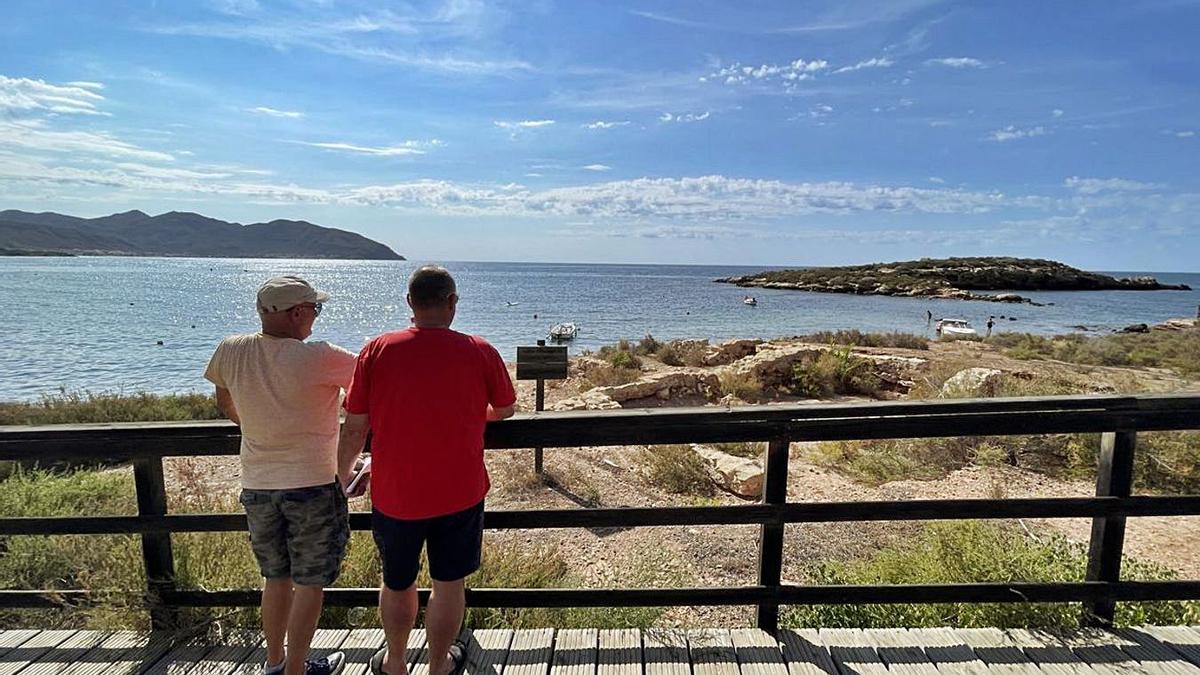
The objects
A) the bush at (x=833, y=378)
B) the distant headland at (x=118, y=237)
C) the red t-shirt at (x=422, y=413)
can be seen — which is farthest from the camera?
the distant headland at (x=118, y=237)

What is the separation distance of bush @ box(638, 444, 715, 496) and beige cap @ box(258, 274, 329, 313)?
612cm

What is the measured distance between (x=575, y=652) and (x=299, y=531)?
49.3 inches

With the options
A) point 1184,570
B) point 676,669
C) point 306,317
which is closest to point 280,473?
point 306,317

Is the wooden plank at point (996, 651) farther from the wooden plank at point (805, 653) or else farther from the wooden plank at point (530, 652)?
the wooden plank at point (530, 652)

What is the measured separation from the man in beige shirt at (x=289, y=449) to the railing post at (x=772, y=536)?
1.72 m


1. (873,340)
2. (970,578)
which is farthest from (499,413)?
(873,340)

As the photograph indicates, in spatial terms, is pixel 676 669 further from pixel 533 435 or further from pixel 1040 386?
pixel 1040 386

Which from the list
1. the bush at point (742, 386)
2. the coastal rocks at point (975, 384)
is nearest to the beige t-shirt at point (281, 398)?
the coastal rocks at point (975, 384)

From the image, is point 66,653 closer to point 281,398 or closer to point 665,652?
point 281,398

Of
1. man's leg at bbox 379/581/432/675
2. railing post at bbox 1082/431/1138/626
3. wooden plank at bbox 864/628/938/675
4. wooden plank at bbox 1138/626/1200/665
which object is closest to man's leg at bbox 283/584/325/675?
man's leg at bbox 379/581/432/675

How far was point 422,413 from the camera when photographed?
205 centimetres

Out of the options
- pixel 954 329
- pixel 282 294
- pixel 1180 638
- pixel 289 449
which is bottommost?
pixel 954 329

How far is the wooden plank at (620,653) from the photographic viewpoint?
8.20 feet

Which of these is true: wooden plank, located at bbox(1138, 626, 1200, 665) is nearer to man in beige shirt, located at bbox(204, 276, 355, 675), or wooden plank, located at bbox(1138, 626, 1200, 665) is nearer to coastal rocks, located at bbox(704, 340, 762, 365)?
man in beige shirt, located at bbox(204, 276, 355, 675)
